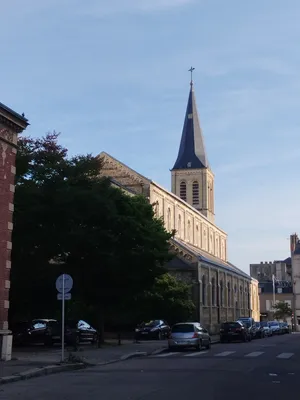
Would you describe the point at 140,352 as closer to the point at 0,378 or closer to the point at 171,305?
the point at 0,378

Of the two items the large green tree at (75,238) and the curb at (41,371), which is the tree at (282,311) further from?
the curb at (41,371)

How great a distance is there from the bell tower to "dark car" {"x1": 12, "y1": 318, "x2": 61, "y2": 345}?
201 feet

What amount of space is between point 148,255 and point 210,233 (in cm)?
5930

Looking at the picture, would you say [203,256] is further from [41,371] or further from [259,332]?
[41,371]

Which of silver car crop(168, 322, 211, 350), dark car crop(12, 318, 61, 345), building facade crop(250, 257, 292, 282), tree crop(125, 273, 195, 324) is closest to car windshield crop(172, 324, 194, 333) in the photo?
silver car crop(168, 322, 211, 350)

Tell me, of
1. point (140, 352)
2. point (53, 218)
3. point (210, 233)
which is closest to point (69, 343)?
point (140, 352)

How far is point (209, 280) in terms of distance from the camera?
65.1 metres

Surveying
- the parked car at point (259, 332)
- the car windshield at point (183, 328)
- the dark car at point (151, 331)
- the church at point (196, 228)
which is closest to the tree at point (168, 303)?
the dark car at point (151, 331)

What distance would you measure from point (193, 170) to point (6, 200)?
232ft

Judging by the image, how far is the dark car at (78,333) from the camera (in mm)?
29852

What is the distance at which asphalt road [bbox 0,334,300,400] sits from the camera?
41.5 feet

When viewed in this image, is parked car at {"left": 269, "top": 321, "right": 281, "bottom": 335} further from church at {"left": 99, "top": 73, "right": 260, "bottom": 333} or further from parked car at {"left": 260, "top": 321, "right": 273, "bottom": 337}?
church at {"left": 99, "top": 73, "right": 260, "bottom": 333}

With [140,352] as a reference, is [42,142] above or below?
above

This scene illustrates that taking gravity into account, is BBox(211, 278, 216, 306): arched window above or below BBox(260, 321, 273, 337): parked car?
above
